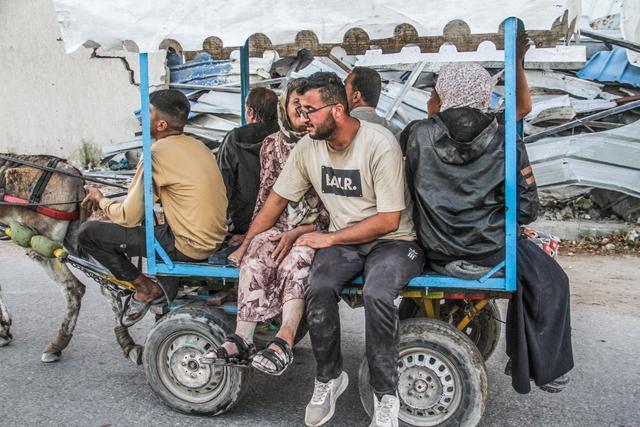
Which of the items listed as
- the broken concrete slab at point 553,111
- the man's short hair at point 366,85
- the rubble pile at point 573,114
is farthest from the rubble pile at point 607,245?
the man's short hair at point 366,85

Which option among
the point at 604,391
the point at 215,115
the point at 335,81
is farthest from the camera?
the point at 215,115

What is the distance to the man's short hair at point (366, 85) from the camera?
471 centimetres

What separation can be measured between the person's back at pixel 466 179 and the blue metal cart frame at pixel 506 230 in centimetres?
6

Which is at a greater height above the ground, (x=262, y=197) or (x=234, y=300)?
(x=262, y=197)

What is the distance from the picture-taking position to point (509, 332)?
11.8 feet

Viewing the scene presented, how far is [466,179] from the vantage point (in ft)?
11.4

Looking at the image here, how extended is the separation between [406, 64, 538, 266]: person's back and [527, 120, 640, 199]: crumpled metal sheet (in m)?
4.84

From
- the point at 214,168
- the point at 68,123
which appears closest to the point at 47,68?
the point at 68,123

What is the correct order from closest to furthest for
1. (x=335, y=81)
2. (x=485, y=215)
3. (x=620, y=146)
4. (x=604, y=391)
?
(x=485, y=215)
(x=335, y=81)
(x=604, y=391)
(x=620, y=146)

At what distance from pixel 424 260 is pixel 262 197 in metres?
1.07

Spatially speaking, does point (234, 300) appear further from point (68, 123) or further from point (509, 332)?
point (68, 123)

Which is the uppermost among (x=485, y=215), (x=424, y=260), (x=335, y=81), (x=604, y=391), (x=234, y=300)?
(x=335, y=81)

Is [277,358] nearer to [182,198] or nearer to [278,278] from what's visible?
[278,278]

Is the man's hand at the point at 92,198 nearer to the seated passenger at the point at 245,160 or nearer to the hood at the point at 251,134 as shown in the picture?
the seated passenger at the point at 245,160
